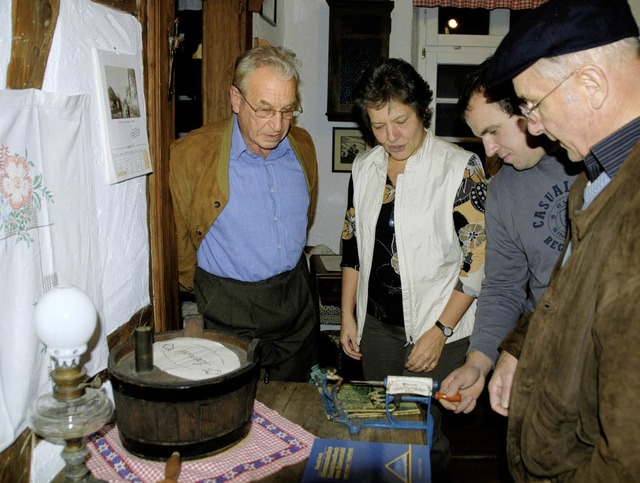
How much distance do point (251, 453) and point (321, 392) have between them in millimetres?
356

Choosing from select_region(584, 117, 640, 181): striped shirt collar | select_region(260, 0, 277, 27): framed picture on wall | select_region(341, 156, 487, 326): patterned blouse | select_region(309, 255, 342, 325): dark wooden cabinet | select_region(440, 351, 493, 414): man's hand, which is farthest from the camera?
select_region(309, 255, 342, 325): dark wooden cabinet

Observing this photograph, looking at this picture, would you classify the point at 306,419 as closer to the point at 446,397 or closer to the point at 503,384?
the point at 446,397

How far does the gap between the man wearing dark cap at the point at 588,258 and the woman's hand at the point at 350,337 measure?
3.88 ft

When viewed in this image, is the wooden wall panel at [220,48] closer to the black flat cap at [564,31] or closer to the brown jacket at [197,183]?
the brown jacket at [197,183]

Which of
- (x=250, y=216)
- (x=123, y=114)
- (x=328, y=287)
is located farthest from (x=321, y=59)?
(x=123, y=114)

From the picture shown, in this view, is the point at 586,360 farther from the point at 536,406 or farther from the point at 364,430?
the point at 364,430

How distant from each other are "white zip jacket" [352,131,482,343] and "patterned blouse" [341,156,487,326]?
0.02 meters

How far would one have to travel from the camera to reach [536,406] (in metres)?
1.23

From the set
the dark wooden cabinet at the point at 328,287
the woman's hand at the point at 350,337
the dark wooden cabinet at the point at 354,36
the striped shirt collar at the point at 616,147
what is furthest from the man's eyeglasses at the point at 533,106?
the dark wooden cabinet at the point at 354,36

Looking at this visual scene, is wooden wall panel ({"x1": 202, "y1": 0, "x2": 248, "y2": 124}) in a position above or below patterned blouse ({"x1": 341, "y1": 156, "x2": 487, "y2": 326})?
above

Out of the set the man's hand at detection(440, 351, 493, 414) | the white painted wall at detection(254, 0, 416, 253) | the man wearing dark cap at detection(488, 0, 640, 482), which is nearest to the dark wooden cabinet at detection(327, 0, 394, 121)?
the white painted wall at detection(254, 0, 416, 253)

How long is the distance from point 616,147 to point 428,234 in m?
1.08

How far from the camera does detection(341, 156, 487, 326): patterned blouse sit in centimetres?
217

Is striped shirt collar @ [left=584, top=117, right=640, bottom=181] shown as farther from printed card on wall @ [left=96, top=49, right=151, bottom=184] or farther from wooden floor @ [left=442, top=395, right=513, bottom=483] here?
wooden floor @ [left=442, top=395, right=513, bottom=483]
